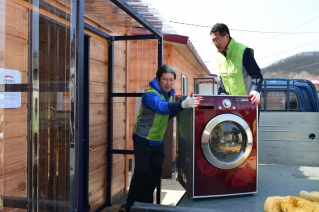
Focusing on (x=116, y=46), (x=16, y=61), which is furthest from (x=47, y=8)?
(x=116, y=46)

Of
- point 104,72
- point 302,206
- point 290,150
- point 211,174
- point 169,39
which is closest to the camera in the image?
point 302,206

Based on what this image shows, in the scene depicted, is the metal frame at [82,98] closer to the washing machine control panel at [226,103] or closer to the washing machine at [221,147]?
the washing machine at [221,147]

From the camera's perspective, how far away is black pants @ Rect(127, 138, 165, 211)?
3047 mm

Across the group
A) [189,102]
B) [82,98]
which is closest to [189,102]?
[189,102]

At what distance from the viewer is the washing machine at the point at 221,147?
9.89ft

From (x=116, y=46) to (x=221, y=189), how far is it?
7.47ft

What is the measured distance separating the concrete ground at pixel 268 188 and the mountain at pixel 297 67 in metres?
50.2

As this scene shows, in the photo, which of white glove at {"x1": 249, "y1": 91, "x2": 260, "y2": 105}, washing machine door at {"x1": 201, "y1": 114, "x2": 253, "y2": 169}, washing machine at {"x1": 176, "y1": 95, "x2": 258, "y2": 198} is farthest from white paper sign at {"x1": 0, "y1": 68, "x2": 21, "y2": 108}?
white glove at {"x1": 249, "y1": 91, "x2": 260, "y2": 105}

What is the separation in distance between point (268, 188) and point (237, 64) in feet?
4.47

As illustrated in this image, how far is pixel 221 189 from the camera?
3.10 metres

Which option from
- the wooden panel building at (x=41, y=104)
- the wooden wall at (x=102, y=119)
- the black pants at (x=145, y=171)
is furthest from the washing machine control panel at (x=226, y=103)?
the wooden panel building at (x=41, y=104)

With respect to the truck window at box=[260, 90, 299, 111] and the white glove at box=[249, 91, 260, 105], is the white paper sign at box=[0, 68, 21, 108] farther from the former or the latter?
the truck window at box=[260, 90, 299, 111]

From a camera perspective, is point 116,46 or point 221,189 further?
point 116,46

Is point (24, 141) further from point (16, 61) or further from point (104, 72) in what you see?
point (104, 72)
